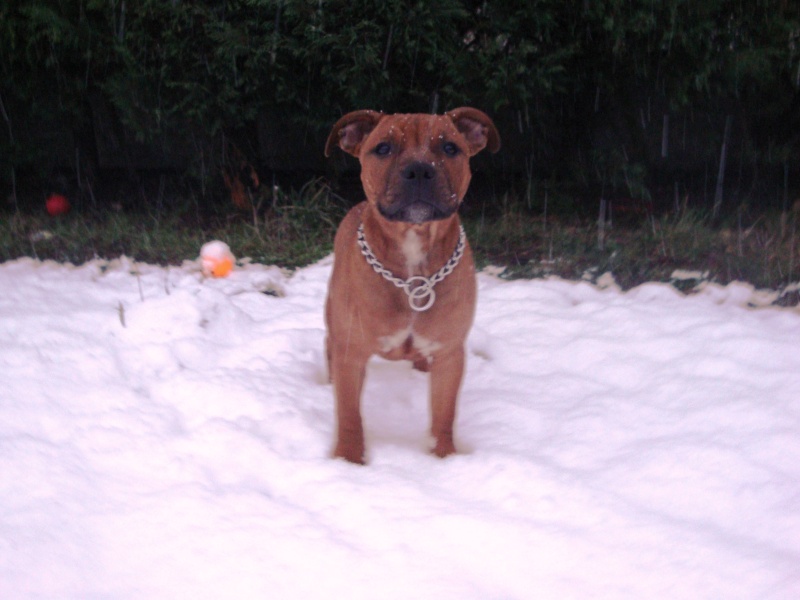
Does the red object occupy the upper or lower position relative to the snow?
upper

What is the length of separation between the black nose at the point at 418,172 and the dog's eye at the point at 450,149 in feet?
0.76

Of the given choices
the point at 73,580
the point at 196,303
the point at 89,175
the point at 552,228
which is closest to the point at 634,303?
the point at 552,228

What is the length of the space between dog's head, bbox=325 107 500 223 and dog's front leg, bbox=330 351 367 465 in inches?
24.5

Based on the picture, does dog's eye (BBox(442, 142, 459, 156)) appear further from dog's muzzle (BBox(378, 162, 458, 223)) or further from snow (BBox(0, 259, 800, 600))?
snow (BBox(0, 259, 800, 600))

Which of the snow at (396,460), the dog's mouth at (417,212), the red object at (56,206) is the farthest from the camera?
the red object at (56,206)

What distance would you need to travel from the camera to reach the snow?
73.2 inches

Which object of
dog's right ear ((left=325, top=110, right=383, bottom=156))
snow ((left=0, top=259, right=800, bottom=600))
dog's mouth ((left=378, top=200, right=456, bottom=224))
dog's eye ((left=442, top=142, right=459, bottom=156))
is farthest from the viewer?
dog's right ear ((left=325, top=110, right=383, bottom=156))

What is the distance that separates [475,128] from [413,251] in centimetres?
80

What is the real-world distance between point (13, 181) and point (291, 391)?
5668 mm

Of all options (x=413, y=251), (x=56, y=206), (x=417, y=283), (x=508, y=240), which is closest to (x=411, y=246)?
(x=413, y=251)

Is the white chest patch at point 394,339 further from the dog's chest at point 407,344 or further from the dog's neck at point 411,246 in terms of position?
the dog's neck at point 411,246

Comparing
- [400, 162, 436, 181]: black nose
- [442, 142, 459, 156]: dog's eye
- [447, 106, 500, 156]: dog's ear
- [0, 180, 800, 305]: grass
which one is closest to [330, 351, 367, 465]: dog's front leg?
[400, 162, 436, 181]: black nose

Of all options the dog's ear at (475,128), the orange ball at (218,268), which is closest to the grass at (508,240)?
the orange ball at (218,268)

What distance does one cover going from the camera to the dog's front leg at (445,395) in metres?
2.58
